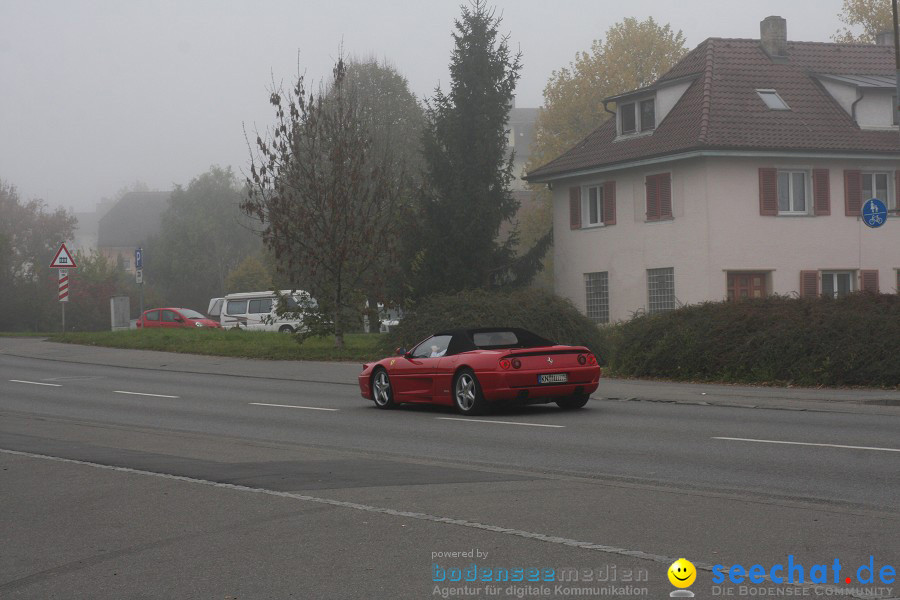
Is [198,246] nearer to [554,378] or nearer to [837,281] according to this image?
[837,281]

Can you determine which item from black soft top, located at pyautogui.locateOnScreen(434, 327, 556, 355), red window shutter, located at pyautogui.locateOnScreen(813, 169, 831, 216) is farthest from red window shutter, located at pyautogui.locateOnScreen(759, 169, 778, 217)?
black soft top, located at pyautogui.locateOnScreen(434, 327, 556, 355)

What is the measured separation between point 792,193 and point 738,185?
1.99 metres

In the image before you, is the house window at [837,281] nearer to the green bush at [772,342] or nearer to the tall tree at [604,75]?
the green bush at [772,342]

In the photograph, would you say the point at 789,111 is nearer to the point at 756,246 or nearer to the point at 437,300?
the point at 756,246

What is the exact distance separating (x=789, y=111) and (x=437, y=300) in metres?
16.0

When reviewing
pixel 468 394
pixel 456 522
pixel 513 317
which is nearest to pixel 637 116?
pixel 513 317

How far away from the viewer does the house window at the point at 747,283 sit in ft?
121

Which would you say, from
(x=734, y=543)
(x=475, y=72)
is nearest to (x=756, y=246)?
(x=475, y=72)

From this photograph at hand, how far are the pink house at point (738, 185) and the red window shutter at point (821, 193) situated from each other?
4 cm

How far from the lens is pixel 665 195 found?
38.2 metres

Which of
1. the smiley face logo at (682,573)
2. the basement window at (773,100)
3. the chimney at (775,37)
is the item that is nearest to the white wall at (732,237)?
the basement window at (773,100)

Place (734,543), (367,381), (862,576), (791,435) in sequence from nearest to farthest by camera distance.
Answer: (862,576), (734,543), (791,435), (367,381)

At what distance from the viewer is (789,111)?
127ft

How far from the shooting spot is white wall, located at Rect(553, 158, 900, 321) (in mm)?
36656
